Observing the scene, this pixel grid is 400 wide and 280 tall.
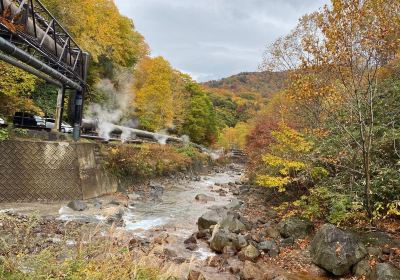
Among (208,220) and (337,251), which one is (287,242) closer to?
(337,251)

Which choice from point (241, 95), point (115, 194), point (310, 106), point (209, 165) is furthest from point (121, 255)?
point (241, 95)

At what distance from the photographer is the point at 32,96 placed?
25.6 metres

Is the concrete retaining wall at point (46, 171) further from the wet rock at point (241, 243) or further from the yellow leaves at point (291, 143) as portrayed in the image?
the yellow leaves at point (291, 143)

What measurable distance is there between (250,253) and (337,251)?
2.74 meters

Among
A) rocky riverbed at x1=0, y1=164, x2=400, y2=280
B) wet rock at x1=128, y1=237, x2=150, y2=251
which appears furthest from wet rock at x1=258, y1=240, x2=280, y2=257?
wet rock at x1=128, y1=237, x2=150, y2=251

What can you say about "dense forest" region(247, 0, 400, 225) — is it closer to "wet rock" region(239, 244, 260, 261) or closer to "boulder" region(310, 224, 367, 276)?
"boulder" region(310, 224, 367, 276)

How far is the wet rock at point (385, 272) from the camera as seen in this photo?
26.4 ft

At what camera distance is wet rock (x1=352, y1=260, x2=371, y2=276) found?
9062 millimetres

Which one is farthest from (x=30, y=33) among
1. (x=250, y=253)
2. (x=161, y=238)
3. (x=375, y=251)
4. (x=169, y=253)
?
(x=375, y=251)

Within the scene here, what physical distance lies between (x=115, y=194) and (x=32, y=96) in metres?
11.3

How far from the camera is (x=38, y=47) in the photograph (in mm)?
12312

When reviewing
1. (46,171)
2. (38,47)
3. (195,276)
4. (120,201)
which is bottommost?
(120,201)

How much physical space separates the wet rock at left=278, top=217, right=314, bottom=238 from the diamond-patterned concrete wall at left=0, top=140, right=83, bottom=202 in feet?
34.0

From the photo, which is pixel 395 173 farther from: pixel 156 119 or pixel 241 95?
pixel 241 95
